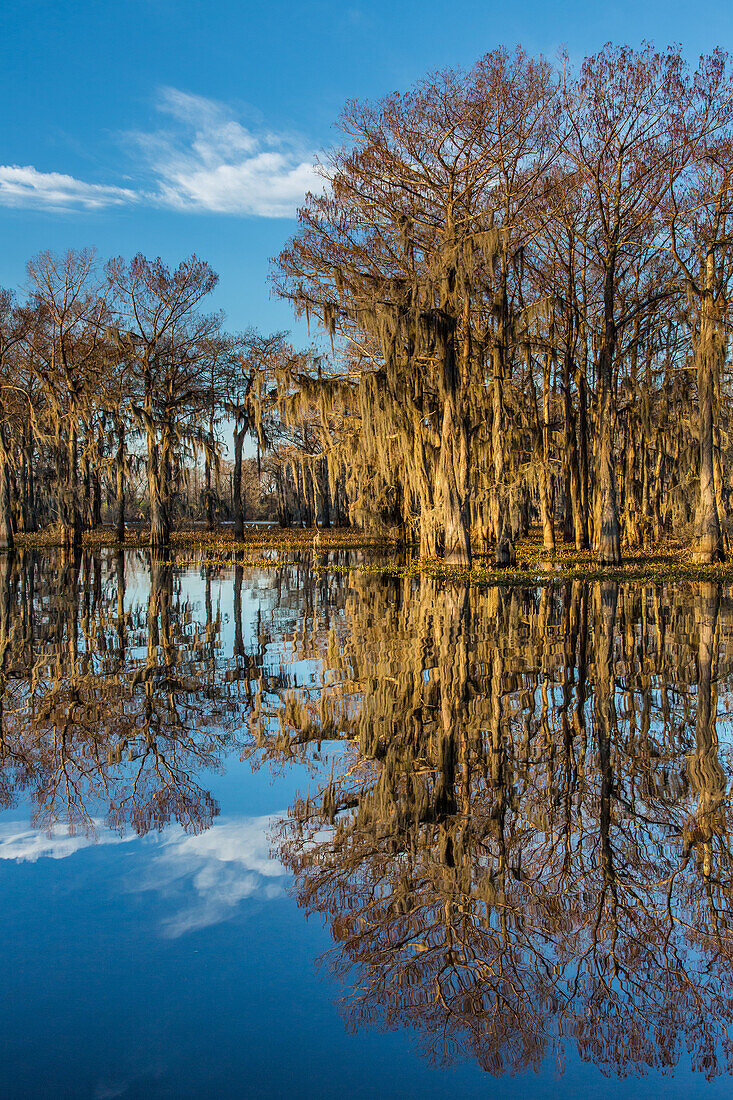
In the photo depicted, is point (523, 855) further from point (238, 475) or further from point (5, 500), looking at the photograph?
point (238, 475)

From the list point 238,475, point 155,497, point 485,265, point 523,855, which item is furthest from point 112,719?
point 238,475

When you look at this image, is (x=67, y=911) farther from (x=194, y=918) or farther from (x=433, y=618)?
(x=433, y=618)

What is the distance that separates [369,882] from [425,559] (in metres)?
18.4

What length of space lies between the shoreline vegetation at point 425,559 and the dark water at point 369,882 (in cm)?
1055

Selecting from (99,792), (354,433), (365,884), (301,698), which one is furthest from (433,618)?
(354,433)

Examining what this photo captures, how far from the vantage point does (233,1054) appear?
2.40 m

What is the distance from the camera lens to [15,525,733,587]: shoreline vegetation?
58.9 ft

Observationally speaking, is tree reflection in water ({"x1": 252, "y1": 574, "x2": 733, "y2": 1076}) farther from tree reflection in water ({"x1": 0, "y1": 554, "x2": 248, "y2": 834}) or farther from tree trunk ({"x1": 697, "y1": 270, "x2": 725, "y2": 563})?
tree trunk ({"x1": 697, "y1": 270, "x2": 725, "y2": 563})

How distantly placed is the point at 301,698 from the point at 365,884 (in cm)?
332

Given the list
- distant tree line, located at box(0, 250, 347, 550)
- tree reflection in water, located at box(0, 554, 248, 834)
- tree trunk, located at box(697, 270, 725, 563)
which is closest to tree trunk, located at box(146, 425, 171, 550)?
distant tree line, located at box(0, 250, 347, 550)

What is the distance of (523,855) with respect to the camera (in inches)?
139

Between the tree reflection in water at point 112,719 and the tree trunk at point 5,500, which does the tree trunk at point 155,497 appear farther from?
the tree reflection in water at point 112,719

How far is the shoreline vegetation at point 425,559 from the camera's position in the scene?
58.9 feet

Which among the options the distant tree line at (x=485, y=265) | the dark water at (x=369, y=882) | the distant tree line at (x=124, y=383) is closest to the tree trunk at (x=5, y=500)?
the distant tree line at (x=124, y=383)
